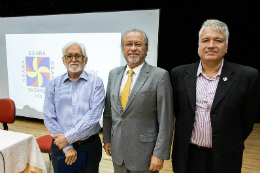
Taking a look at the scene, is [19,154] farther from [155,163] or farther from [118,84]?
[155,163]

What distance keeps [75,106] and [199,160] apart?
1.08m

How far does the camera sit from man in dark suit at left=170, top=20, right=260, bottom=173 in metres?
1.35

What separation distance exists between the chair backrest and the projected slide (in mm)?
1584

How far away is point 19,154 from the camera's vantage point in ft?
5.86

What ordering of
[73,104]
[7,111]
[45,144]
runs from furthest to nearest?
[7,111], [45,144], [73,104]

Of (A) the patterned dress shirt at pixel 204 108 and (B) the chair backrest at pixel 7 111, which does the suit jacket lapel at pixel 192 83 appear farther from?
(B) the chair backrest at pixel 7 111

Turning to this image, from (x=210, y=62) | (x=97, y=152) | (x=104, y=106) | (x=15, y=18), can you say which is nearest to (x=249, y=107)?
(x=210, y=62)

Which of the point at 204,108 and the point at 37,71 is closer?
the point at 204,108

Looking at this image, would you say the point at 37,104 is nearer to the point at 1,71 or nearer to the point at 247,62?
the point at 1,71

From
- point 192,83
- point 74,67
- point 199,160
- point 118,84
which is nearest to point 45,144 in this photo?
point 74,67

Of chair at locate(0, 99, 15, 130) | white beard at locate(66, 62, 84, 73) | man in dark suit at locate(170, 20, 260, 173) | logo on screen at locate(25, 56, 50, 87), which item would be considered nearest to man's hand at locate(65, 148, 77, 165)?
white beard at locate(66, 62, 84, 73)

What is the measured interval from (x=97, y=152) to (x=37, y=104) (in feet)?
11.7

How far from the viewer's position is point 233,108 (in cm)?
135

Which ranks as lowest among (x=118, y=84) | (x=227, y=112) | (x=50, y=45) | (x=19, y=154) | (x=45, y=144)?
(x=45, y=144)
